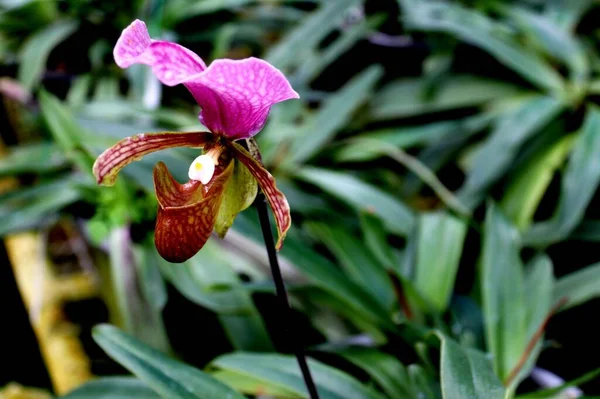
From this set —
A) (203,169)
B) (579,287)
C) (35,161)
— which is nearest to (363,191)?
(579,287)

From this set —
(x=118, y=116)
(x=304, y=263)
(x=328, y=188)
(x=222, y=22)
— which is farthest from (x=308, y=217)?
(x=222, y=22)

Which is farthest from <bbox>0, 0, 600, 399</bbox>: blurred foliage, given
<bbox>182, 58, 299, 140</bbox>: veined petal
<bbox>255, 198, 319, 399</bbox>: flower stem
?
<bbox>182, 58, 299, 140</bbox>: veined petal

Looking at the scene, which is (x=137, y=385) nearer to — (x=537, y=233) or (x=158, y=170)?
(x=158, y=170)

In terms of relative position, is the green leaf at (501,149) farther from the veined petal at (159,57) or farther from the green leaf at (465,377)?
the veined petal at (159,57)

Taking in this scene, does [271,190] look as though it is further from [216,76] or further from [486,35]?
[486,35]

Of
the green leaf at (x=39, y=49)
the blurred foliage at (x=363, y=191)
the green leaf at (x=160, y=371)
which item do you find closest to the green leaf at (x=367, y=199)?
the blurred foliage at (x=363, y=191)

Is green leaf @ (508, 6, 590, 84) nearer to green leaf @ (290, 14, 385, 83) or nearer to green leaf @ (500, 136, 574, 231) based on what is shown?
green leaf @ (500, 136, 574, 231)

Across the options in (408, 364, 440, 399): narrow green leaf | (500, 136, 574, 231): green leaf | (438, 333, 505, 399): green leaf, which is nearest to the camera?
(438, 333, 505, 399): green leaf
